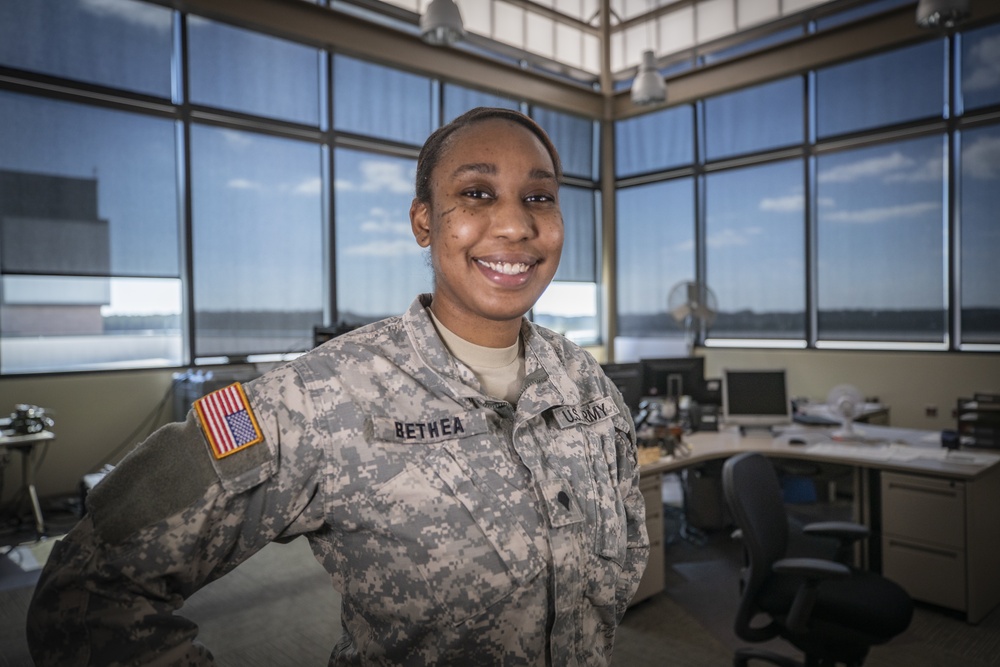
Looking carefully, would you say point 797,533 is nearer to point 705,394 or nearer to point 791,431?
point 791,431

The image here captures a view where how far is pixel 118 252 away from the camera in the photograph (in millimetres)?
4777

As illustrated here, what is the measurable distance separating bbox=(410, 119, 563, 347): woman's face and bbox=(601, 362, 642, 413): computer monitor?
2.87 m

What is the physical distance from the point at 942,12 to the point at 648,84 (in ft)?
7.06

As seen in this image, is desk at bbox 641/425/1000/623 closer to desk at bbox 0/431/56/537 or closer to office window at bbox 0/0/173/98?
desk at bbox 0/431/56/537

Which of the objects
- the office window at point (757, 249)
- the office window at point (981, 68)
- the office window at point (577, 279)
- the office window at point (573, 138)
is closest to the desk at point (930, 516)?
the office window at point (757, 249)

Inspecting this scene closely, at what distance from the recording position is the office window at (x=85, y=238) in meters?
4.41

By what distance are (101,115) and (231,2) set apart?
1.37m

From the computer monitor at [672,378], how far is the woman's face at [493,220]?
3389mm

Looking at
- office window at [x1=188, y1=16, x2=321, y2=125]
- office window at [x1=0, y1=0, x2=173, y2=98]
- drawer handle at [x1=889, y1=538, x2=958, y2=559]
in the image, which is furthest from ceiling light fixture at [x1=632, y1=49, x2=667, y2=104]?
drawer handle at [x1=889, y1=538, x2=958, y2=559]

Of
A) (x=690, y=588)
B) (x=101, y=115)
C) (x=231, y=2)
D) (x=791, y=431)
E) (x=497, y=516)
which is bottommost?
(x=690, y=588)

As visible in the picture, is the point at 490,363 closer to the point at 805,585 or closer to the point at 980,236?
the point at 805,585

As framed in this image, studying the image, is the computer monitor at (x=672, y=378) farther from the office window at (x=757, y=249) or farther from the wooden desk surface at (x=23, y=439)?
the wooden desk surface at (x=23, y=439)

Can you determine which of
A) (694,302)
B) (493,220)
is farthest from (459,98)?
(493,220)

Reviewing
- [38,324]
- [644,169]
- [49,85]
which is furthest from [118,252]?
[644,169]
